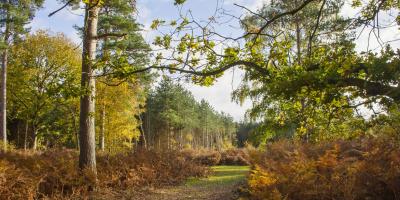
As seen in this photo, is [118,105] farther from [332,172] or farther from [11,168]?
[332,172]

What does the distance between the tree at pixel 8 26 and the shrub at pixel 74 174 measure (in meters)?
7.71

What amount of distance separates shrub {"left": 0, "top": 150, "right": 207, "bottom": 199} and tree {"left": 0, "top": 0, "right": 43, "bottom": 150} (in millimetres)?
7715

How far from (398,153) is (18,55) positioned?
84.0ft

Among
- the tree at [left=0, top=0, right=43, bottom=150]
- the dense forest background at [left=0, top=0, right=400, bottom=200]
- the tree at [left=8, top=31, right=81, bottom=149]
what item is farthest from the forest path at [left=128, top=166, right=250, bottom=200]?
the tree at [left=8, top=31, right=81, bottom=149]

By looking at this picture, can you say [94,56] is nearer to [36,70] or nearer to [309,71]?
[309,71]

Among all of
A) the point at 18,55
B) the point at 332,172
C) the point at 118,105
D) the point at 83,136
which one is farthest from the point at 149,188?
the point at 18,55

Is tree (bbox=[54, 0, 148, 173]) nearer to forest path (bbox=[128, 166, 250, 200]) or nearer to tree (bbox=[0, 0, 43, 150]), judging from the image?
forest path (bbox=[128, 166, 250, 200])

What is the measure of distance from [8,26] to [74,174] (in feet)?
42.9

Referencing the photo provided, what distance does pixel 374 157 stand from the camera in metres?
5.75

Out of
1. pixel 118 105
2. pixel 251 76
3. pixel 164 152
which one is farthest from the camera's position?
pixel 118 105

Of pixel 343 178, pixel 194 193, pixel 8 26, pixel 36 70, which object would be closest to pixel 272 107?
pixel 343 178

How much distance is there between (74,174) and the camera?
10398mm

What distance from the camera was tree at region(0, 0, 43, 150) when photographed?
19.0 metres

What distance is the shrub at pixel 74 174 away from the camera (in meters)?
8.91
